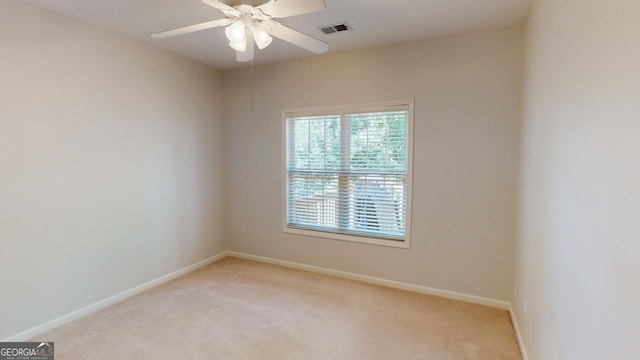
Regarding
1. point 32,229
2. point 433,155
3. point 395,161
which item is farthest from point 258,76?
point 32,229

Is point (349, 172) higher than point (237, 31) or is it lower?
lower

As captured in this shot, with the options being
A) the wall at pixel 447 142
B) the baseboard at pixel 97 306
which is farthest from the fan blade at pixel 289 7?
the baseboard at pixel 97 306

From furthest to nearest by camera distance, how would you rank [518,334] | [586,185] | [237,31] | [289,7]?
Result: 1. [518,334]
2. [237,31]
3. [289,7]
4. [586,185]

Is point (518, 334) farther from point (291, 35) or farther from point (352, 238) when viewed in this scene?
point (291, 35)

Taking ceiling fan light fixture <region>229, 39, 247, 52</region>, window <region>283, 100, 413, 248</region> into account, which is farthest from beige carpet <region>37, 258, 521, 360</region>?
ceiling fan light fixture <region>229, 39, 247, 52</region>

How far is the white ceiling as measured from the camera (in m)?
2.43

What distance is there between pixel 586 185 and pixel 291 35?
1915mm

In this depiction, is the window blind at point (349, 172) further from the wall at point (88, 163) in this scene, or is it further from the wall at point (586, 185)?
the wall at point (586, 185)

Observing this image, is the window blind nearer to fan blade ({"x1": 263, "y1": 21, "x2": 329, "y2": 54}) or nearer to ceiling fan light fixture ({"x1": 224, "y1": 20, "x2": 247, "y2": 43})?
fan blade ({"x1": 263, "y1": 21, "x2": 329, "y2": 54})

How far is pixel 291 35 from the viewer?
2.24 meters

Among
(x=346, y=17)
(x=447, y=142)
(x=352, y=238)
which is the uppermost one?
(x=346, y=17)

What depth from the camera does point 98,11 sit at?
2.55 meters

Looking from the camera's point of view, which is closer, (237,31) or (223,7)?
(223,7)

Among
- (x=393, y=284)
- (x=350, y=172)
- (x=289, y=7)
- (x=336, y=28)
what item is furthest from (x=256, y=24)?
(x=393, y=284)
